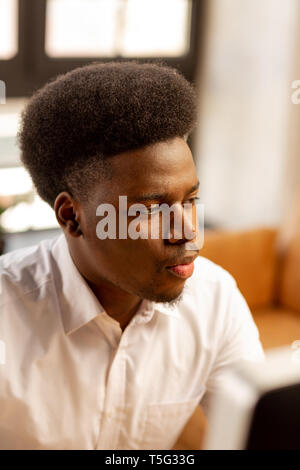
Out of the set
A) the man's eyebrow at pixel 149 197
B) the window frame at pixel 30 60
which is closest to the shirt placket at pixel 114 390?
the man's eyebrow at pixel 149 197

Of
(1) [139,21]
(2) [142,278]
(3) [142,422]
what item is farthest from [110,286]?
(1) [139,21]

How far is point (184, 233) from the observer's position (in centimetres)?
76

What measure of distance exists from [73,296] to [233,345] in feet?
0.78

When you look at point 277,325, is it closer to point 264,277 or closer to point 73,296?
point 264,277

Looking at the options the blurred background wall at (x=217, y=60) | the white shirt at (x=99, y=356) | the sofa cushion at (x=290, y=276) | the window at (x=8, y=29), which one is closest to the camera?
the white shirt at (x=99, y=356)

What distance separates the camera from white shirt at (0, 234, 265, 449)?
2.79 feet

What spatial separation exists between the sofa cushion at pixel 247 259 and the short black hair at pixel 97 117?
0.70 meters

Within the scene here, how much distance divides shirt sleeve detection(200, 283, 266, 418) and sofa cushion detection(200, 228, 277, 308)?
1.60ft

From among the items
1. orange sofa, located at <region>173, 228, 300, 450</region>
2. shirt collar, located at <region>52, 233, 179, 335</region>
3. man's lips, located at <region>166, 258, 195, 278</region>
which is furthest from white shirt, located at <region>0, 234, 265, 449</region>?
orange sofa, located at <region>173, 228, 300, 450</region>

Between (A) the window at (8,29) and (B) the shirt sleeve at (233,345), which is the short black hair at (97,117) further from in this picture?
(A) the window at (8,29)

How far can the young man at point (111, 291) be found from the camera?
0.74 m

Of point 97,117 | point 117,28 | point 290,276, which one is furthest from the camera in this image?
point 117,28

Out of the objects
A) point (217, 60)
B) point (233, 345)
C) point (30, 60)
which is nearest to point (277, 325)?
point (233, 345)

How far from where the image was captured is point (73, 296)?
87 centimetres
